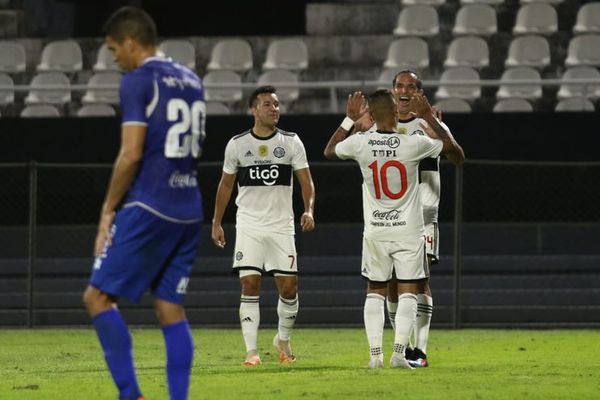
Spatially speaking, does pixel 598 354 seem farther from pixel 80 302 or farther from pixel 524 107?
pixel 80 302

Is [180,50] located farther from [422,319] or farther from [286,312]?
[422,319]

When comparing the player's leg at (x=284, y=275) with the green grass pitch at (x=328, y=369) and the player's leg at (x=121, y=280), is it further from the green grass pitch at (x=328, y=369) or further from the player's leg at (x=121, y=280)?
the player's leg at (x=121, y=280)

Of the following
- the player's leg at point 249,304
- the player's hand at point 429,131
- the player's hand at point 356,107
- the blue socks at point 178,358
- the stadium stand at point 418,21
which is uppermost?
the stadium stand at point 418,21

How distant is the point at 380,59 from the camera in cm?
2080

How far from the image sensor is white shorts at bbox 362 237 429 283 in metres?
10.4

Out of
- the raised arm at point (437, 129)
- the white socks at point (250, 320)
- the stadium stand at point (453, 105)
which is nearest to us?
the raised arm at point (437, 129)

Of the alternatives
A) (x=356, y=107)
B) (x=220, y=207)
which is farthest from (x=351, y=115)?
(x=220, y=207)

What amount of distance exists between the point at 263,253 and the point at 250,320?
1.91ft

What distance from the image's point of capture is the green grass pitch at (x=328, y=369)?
29.1ft

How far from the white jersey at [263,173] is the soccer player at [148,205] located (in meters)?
4.30

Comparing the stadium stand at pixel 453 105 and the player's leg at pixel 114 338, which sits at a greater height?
the stadium stand at pixel 453 105

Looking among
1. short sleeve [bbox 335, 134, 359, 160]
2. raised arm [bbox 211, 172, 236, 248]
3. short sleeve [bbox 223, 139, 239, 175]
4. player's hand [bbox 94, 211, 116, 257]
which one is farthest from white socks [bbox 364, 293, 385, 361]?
player's hand [bbox 94, 211, 116, 257]

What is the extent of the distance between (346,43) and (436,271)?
402 cm

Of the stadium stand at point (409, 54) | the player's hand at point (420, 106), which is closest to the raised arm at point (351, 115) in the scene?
the player's hand at point (420, 106)
